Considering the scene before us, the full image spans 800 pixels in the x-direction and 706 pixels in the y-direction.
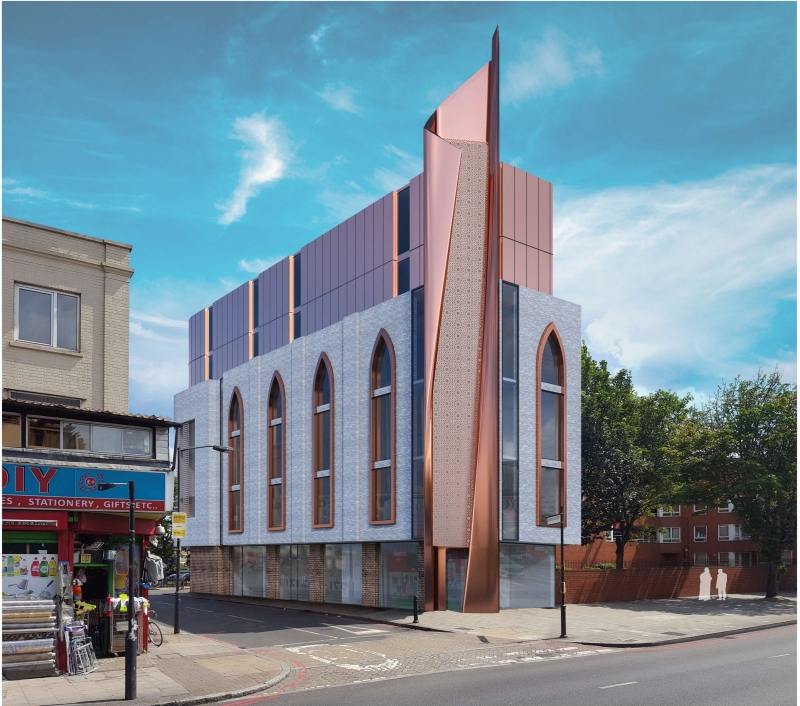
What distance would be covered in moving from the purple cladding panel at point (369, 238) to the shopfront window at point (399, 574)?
43.8 feet

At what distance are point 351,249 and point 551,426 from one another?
13.3 meters

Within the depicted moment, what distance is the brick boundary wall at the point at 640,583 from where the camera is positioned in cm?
3947

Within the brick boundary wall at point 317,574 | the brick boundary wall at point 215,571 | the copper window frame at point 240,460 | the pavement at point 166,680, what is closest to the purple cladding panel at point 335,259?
the copper window frame at point 240,460

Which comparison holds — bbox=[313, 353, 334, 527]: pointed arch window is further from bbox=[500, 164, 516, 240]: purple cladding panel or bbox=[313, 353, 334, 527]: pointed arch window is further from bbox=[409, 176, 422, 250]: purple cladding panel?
bbox=[500, 164, 516, 240]: purple cladding panel

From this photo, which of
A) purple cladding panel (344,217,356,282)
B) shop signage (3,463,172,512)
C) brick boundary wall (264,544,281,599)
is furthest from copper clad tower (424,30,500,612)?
shop signage (3,463,172,512)

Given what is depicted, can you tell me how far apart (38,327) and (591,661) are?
17.0 meters

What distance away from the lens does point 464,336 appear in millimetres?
36469

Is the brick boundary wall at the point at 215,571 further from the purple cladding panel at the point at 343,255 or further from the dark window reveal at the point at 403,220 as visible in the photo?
the dark window reveal at the point at 403,220

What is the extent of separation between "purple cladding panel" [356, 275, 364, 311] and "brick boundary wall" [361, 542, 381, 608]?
11336 millimetres

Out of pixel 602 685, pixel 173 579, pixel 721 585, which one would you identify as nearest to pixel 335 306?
pixel 721 585

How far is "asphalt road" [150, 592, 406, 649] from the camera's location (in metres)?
27.9

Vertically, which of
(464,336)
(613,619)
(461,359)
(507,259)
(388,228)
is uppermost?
(388,228)

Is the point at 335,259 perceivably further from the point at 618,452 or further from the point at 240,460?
the point at 618,452

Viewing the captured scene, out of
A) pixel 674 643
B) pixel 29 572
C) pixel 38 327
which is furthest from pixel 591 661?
pixel 38 327
